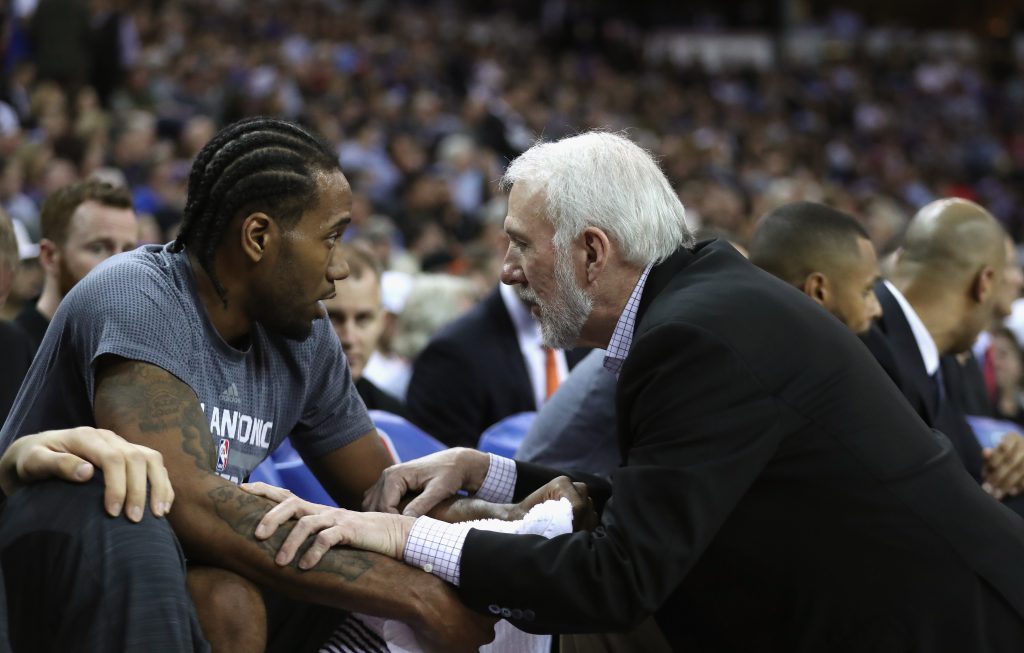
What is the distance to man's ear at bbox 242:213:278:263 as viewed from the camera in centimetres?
270

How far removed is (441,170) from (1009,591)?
11.2 meters

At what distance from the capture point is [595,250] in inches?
106

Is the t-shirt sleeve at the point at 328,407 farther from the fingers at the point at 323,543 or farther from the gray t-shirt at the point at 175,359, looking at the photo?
the fingers at the point at 323,543

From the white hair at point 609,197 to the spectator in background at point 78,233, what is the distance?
2404mm

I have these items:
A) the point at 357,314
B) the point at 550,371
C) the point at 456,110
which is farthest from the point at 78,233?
the point at 456,110

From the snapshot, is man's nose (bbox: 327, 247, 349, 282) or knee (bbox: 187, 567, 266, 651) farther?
man's nose (bbox: 327, 247, 349, 282)

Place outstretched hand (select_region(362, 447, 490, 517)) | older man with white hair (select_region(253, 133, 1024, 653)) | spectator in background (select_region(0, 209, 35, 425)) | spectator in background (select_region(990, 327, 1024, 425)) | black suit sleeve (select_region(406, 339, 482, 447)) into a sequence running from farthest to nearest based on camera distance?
1. spectator in background (select_region(990, 327, 1024, 425))
2. black suit sleeve (select_region(406, 339, 482, 447))
3. spectator in background (select_region(0, 209, 35, 425))
4. outstretched hand (select_region(362, 447, 490, 517))
5. older man with white hair (select_region(253, 133, 1024, 653))

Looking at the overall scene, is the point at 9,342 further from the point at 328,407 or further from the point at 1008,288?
the point at 1008,288

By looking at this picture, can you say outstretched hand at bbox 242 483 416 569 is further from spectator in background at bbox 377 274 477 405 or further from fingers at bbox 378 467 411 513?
spectator in background at bbox 377 274 477 405

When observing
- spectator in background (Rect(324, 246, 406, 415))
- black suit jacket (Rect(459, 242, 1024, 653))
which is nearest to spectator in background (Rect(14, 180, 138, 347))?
spectator in background (Rect(324, 246, 406, 415))

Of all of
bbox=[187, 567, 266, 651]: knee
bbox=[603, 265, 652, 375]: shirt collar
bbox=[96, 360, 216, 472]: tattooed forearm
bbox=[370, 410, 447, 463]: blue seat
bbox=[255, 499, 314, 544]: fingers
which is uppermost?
bbox=[603, 265, 652, 375]: shirt collar

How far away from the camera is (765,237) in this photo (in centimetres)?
386

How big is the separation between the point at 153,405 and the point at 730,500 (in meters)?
1.15

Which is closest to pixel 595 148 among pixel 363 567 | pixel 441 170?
pixel 363 567
